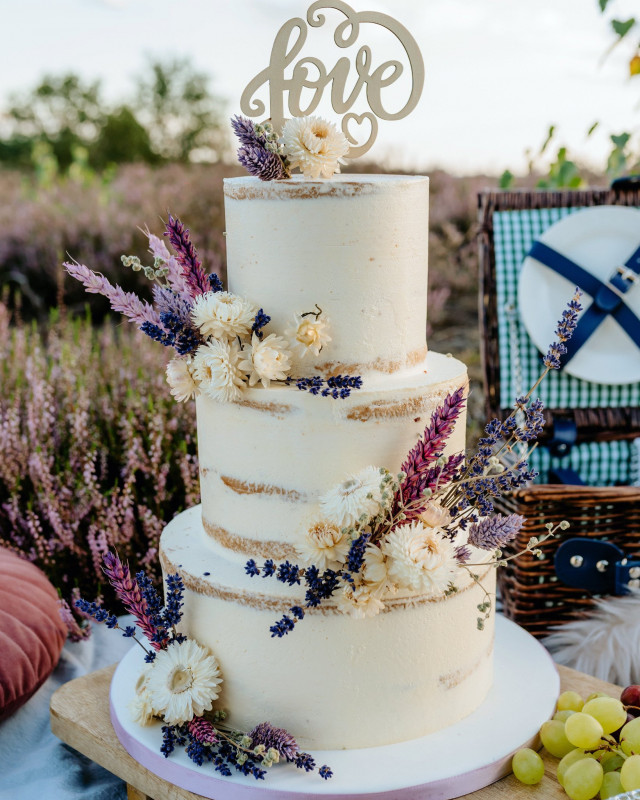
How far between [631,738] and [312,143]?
107cm

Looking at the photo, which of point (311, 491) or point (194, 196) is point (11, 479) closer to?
point (311, 491)

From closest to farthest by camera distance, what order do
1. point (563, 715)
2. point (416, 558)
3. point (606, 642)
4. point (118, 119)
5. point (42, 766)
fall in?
point (416, 558) < point (563, 715) < point (42, 766) < point (606, 642) < point (118, 119)

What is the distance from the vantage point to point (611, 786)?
1282mm

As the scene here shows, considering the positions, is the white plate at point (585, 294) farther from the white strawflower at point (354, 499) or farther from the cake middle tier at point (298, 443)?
the white strawflower at point (354, 499)

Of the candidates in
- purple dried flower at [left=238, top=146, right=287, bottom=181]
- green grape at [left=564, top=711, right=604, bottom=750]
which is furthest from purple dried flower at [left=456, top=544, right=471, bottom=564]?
purple dried flower at [left=238, top=146, right=287, bottom=181]

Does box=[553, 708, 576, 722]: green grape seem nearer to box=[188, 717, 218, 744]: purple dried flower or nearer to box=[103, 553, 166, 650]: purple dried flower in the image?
box=[188, 717, 218, 744]: purple dried flower

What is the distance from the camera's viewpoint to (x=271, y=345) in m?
1.26

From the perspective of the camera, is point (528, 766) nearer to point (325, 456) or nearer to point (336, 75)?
point (325, 456)

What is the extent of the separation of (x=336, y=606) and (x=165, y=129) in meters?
16.4

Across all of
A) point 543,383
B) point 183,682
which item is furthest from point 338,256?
point 543,383

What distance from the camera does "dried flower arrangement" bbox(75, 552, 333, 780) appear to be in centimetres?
129

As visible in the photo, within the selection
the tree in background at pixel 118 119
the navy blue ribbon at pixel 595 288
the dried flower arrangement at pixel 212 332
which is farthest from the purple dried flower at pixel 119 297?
the tree in background at pixel 118 119

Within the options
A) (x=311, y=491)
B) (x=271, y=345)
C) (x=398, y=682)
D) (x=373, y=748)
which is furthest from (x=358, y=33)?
(x=373, y=748)

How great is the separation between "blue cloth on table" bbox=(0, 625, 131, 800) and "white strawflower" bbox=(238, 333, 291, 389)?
35.7 inches
